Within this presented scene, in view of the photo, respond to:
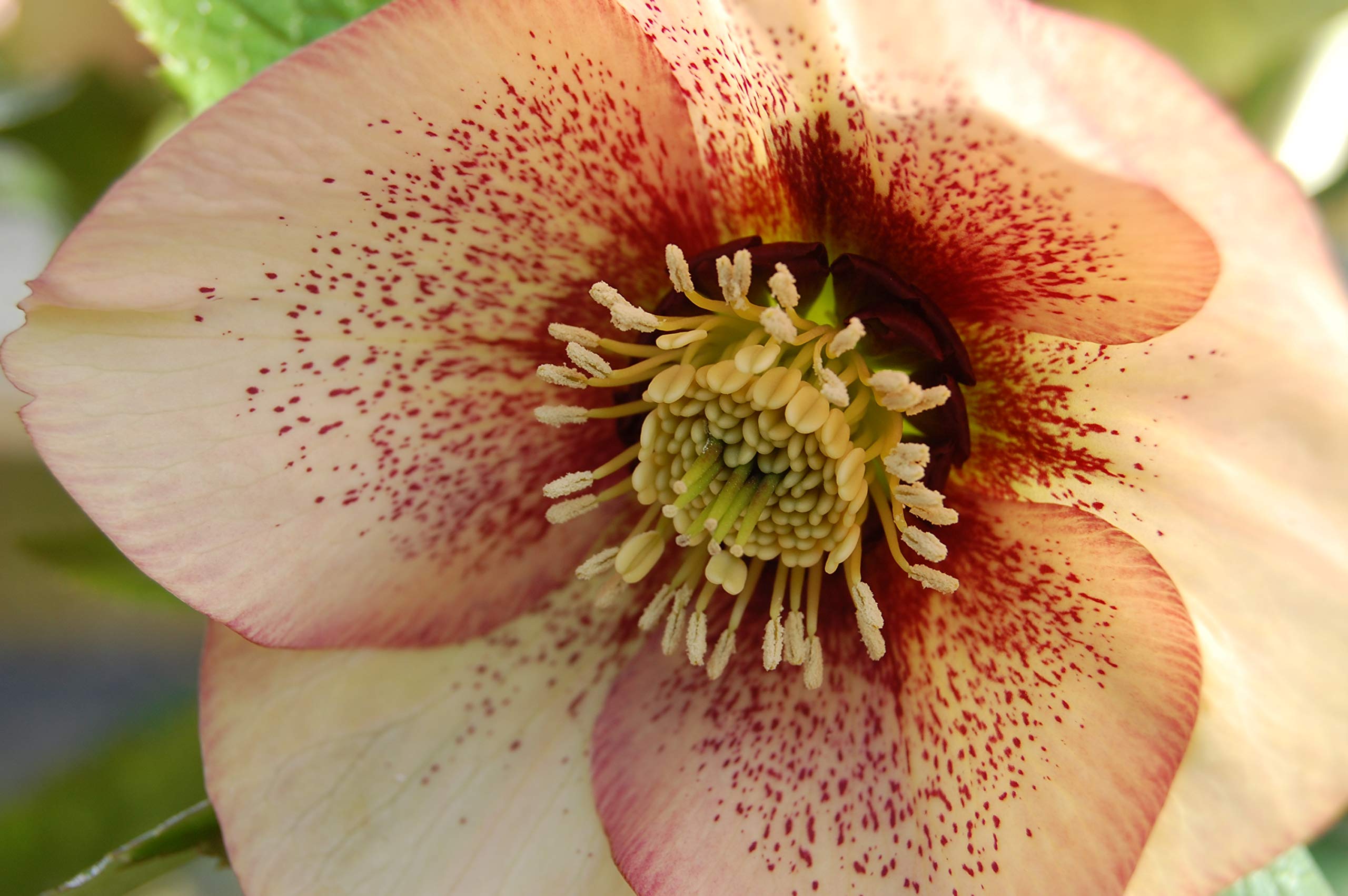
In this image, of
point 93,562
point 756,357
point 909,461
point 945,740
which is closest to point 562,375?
point 756,357

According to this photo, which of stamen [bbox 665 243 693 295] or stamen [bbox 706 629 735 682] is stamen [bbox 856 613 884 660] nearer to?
stamen [bbox 706 629 735 682]

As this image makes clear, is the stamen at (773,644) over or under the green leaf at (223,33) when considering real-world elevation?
under

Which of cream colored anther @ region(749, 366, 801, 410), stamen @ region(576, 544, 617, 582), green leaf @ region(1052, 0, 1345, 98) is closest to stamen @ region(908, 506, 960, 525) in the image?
cream colored anther @ region(749, 366, 801, 410)

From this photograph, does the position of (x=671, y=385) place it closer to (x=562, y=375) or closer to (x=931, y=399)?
(x=562, y=375)

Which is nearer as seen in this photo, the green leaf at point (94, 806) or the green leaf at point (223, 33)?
the green leaf at point (223, 33)

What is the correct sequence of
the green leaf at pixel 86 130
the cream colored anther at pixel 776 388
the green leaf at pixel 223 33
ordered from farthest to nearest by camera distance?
the green leaf at pixel 86 130 < the green leaf at pixel 223 33 < the cream colored anther at pixel 776 388

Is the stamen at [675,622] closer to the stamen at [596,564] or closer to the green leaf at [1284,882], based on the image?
the stamen at [596,564]

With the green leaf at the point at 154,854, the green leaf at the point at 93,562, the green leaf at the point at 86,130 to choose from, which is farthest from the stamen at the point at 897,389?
the green leaf at the point at 86,130
